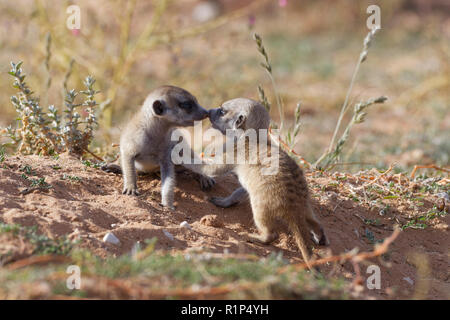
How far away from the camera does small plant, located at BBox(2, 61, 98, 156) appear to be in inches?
186

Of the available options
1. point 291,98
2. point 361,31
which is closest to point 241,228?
point 291,98

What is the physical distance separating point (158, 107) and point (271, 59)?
31.3ft

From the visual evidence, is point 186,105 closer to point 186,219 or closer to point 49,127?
point 186,219

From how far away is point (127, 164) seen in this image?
4523mm

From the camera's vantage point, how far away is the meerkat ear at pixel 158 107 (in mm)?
4672

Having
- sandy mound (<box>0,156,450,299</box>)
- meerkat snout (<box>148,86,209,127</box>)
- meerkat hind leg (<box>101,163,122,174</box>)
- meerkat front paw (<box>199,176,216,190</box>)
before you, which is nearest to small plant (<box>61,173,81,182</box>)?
sandy mound (<box>0,156,450,299</box>)

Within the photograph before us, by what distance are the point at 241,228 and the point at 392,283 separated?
4.16 ft

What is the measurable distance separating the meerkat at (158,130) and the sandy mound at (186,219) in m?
0.21

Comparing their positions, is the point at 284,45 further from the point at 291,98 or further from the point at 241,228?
the point at 241,228

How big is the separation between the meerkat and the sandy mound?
205 mm

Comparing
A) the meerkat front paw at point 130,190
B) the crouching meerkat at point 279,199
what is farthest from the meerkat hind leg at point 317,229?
the meerkat front paw at point 130,190

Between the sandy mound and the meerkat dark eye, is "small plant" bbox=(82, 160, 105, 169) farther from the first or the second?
the meerkat dark eye

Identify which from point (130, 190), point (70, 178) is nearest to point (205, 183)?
point (130, 190)
